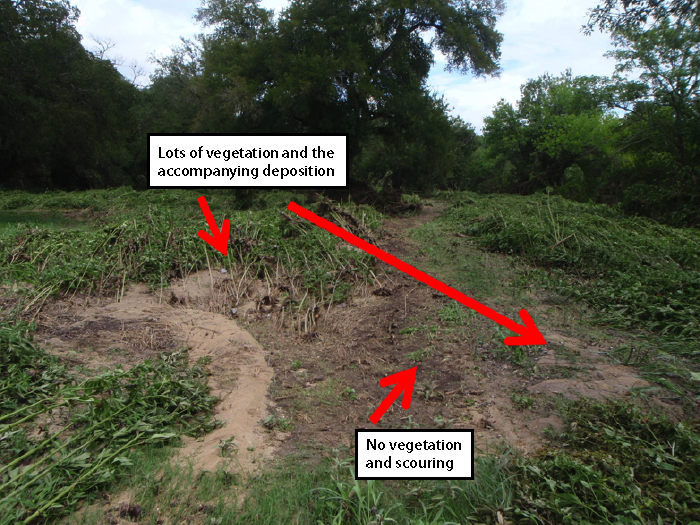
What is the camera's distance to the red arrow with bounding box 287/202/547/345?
5.11m

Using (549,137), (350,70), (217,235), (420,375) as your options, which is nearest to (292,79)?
(350,70)

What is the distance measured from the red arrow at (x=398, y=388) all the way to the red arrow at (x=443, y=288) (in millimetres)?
1104

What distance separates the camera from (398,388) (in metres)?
4.48

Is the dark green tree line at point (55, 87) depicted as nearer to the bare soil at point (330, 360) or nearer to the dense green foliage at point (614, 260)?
the bare soil at point (330, 360)

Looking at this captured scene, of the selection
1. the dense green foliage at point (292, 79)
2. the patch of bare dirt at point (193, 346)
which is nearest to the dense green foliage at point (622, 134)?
the dense green foliage at point (292, 79)

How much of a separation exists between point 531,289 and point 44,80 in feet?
41.6

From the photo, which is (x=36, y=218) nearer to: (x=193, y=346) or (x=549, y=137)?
(x=193, y=346)

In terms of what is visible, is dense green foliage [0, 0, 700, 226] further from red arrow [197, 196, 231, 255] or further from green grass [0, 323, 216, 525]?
green grass [0, 323, 216, 525]

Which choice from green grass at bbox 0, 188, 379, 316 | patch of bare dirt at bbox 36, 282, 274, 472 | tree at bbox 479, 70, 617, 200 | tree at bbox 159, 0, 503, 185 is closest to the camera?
patch of bare dirt at bbox 36, 282, 274, 472

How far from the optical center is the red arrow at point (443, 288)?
5105 mm

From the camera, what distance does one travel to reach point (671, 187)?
14039mm

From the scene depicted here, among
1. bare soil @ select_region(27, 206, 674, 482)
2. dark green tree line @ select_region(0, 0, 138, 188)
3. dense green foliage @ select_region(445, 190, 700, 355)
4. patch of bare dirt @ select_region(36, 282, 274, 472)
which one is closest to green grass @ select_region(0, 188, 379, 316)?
bare soil @ select_region(27, 206, 674, 482)

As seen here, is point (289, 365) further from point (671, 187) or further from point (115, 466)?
point (671, 187)

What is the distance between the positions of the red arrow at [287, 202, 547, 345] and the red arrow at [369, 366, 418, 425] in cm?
110
